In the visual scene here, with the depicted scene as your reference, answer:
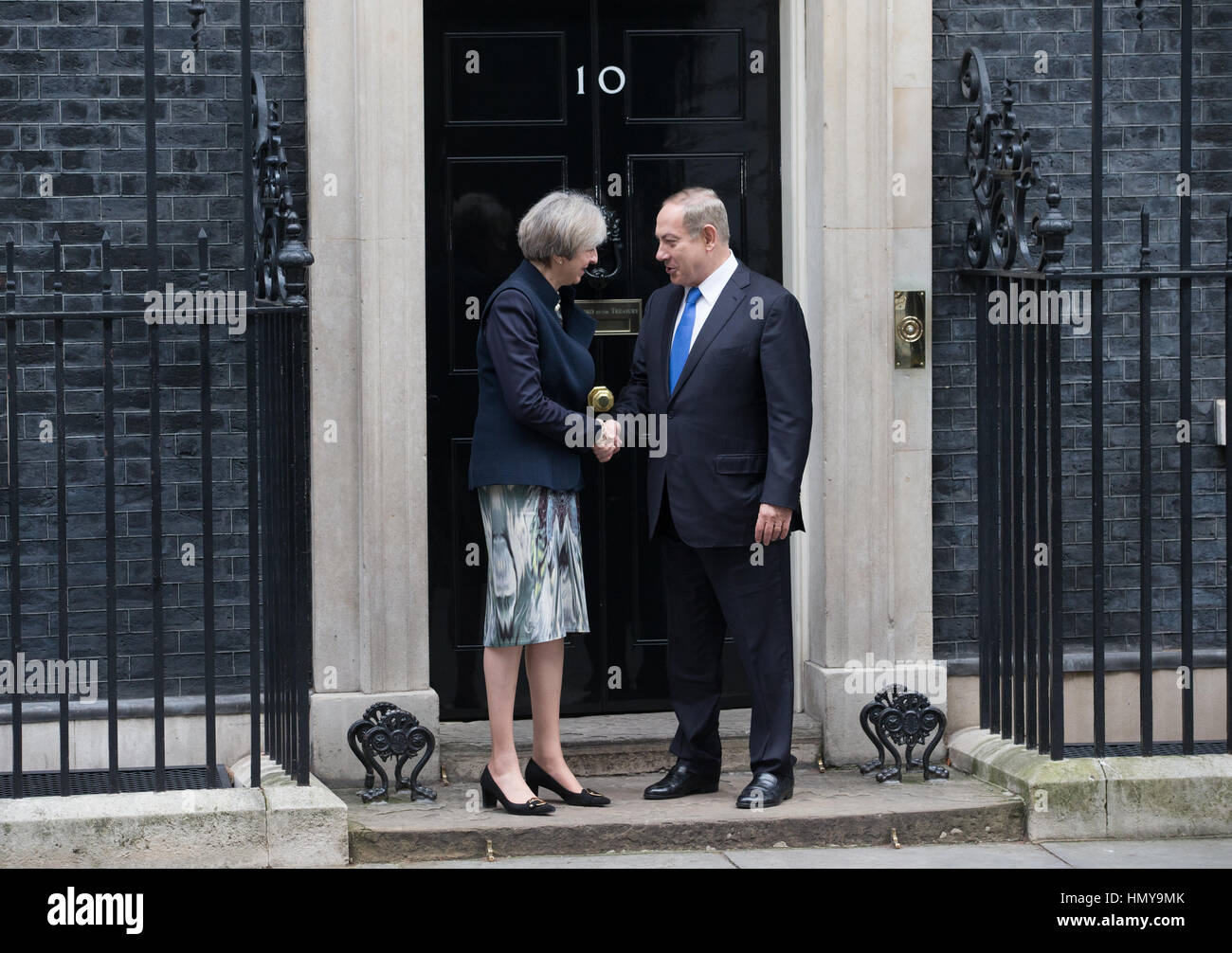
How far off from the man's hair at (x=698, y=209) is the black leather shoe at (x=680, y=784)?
1.82 m

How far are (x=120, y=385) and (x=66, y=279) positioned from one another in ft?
1.37

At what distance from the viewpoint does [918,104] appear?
6.75 meters

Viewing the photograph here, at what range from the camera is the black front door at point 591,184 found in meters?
6.79

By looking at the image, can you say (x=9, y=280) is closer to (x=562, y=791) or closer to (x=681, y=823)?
(x=562, y=791)

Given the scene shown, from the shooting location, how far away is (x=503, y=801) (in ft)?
19.5

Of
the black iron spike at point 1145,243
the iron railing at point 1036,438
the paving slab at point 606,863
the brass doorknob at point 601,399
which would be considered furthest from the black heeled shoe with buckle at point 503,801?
the black iron spike at point 1145,243

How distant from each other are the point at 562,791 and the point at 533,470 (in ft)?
3.59

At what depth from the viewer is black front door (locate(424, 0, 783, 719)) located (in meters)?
6.79

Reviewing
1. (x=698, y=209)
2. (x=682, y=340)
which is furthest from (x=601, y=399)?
(x=698, y=209)

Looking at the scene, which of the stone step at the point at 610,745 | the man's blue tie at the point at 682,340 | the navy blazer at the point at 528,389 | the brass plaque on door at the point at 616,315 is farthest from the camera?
the brass plaque on door at the point at 616,315

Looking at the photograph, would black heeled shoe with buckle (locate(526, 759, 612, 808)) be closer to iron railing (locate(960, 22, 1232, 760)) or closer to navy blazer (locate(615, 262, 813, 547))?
navy blazer (locate(615, 262, 813, 547))

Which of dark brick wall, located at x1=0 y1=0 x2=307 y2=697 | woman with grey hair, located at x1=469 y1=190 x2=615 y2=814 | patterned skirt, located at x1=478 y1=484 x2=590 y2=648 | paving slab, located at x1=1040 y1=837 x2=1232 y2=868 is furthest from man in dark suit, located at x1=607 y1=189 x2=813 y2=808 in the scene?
dark brick wall, located at x1=0 y1=0 x2=307 y2=697

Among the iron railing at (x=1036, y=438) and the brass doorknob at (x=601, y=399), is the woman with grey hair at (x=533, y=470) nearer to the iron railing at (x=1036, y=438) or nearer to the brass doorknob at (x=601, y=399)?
the brass doorknob at (x=601, y=399)

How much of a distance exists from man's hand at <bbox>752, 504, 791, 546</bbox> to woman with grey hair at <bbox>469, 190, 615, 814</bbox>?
1.77ft
